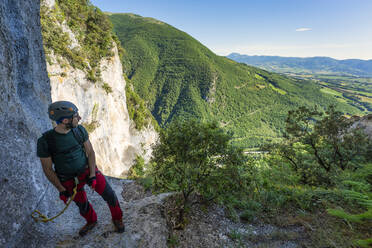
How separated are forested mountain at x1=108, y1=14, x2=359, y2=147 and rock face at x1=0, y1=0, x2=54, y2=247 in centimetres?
9655

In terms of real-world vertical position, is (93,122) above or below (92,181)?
below

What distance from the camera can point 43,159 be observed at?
269 centimetres

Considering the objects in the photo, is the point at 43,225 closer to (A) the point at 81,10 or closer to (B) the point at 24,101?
(B) the point at 24,101

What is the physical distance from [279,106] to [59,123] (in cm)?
14026

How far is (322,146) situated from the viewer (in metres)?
11.4

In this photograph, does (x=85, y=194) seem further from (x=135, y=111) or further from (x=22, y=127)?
(x=135, y=111)

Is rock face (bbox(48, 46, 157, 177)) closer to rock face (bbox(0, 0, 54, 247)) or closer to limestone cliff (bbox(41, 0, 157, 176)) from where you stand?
limestone cliff (bbox(41, 0, 157, 176))

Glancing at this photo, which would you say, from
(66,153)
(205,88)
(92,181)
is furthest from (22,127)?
(205,88)

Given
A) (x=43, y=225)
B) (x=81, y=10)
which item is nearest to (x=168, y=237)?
(x=43, y=225)

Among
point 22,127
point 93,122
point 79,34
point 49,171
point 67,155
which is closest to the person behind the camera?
point 49,171

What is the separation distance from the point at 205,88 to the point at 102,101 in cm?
10246

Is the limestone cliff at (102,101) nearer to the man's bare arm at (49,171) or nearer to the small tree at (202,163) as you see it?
the small tree at (202,163)

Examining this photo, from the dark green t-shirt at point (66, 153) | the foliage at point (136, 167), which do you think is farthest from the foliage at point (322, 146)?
the foliage at point (136, 167)

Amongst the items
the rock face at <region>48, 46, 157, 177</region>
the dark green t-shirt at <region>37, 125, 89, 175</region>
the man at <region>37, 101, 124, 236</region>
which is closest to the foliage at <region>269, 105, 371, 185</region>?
the man at <region>37, 101, 124, 236</region>
